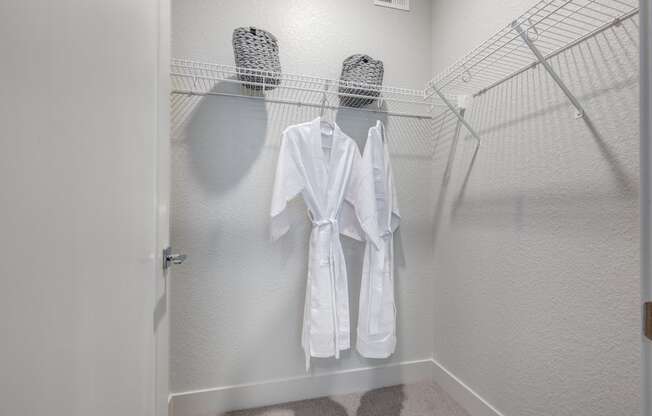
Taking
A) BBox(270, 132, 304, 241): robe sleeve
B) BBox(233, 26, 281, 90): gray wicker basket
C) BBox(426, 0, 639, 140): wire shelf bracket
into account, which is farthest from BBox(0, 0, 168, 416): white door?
BBox(426, 0, 639, 140): wire shelf bracket

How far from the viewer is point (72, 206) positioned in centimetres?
45

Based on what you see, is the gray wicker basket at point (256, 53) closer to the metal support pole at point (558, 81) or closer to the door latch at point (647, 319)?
the metal support pole at point (558, 81)

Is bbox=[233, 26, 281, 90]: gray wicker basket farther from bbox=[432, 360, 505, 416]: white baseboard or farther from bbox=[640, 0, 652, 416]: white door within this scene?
bbox=[432, 360, 505, 416]: white baseboard

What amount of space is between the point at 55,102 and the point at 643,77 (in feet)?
2.99

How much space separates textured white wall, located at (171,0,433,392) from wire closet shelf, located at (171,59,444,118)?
6cm

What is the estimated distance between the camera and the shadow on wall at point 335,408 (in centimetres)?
152

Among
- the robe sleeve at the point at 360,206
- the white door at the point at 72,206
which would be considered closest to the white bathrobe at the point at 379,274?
the robe sleeve at the point at 360,206

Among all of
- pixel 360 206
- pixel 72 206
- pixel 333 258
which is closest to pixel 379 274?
pixel 333 258

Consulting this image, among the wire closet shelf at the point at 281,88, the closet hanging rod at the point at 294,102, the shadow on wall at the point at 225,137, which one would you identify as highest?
the wire closet shelf at the point at 281,88

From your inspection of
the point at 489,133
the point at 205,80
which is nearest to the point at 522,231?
the point at 489,133

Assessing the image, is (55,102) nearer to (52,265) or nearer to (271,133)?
(52,265)

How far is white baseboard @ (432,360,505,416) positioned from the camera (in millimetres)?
1388

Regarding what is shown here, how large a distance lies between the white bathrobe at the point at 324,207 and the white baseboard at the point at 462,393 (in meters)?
0.67

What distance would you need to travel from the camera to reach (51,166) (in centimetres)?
40
